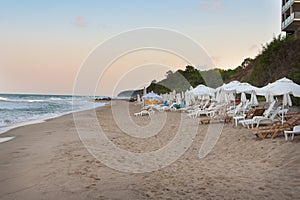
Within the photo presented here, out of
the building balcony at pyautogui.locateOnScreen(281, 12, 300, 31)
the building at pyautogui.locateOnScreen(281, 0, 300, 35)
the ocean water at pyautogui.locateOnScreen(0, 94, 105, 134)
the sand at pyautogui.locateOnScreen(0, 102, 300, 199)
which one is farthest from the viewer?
the building at pyautogui.locateOnScreen(281, 0, 300, 35)

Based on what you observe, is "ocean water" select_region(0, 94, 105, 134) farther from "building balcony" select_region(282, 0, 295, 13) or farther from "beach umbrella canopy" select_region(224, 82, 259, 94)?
"building balcony" select_region(282, 0, 295, 13)

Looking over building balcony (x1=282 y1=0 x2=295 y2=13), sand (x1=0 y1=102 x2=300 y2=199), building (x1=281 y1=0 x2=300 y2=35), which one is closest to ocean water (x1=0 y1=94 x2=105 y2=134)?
sand (x1=0 y1=102 x2=300 y2=199)

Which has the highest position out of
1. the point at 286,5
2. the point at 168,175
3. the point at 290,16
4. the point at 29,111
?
the point at 286,5

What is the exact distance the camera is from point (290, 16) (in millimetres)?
27984

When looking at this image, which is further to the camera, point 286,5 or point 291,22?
point 286,5

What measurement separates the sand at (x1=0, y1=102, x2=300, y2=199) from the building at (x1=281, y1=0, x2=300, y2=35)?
24.6 metres

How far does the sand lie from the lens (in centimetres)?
363

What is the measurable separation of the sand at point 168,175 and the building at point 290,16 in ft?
80.8

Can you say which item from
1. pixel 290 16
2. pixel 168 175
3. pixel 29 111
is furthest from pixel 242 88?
pixel 290 16

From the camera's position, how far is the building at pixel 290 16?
89.4 ft

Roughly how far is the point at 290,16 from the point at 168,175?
2917cm

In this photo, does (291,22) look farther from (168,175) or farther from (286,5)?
(168,175)

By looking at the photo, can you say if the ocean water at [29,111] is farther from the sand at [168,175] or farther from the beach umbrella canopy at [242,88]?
the beach umbrella canopy at [242,88]

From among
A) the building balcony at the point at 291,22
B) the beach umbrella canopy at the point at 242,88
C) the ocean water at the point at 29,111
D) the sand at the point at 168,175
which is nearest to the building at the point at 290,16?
the building balcony at the point at 291,22
